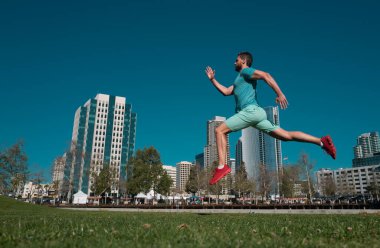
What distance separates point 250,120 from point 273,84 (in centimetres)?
87

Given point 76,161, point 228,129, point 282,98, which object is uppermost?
point 76,161

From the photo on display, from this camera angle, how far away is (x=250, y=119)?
630cm

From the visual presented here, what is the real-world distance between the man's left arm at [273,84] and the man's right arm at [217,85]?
89 cm

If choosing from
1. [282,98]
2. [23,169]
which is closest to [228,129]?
[282,98]

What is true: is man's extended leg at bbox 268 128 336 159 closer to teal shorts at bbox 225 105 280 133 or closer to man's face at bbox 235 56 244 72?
teal shorts at bbox 225 105 280 133

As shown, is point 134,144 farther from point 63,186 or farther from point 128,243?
point 128,243

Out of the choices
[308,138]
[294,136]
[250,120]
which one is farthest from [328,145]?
[250,120]

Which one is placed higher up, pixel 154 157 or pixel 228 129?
pixel 154 157

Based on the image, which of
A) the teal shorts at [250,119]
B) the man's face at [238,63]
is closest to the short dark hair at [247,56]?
the man's face at [238,63]

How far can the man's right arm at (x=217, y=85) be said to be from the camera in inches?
281

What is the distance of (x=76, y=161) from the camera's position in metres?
56.4

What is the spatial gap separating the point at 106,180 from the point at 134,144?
94.5 metres

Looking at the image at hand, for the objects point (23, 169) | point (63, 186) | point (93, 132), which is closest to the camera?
point (23, 169)

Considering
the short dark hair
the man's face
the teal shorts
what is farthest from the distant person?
the short dark hair
